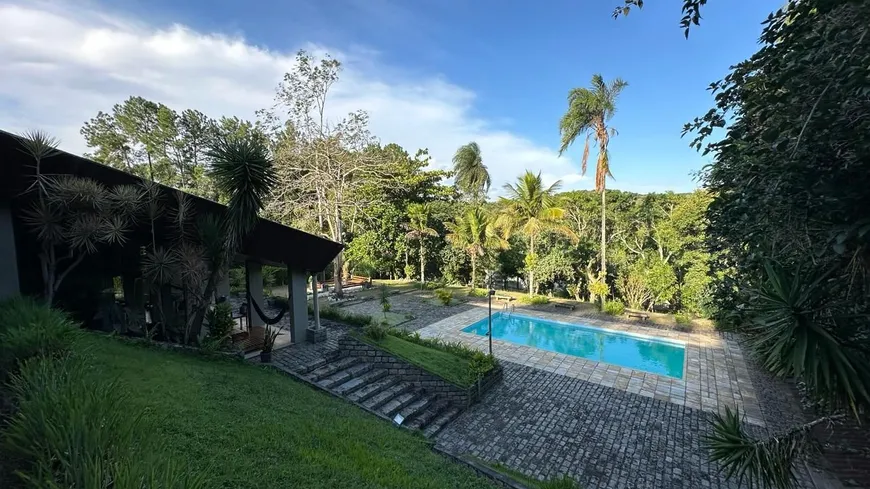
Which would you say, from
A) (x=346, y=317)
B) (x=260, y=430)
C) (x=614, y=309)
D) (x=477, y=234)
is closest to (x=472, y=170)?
(x=477, y=234)

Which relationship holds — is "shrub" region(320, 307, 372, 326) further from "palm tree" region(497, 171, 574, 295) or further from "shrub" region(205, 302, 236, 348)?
"palm tree" region(497, 171, 574, 295)

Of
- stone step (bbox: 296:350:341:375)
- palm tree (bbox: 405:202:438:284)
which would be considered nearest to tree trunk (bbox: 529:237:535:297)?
palm tree (bbox: 405:202:438:284)

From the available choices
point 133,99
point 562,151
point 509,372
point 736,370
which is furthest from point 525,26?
point 133,99

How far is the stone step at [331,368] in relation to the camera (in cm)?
748

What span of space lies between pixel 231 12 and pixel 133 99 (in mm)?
24281

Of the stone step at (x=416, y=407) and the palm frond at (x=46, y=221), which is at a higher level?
the palm frond at (x=46, y=221)

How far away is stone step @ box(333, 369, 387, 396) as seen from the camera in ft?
23.8

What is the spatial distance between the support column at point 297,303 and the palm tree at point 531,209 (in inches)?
451

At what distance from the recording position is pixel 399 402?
7.32 m

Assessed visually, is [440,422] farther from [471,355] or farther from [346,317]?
[346,317]

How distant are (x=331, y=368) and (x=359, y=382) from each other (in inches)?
30.8

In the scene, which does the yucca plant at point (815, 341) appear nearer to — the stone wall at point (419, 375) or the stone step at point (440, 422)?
the stone step at point (440, 422)

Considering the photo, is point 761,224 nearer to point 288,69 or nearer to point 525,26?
point 525,26

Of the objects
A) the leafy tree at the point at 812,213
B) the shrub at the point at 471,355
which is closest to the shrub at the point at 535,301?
the shrub at the point at 471,355
